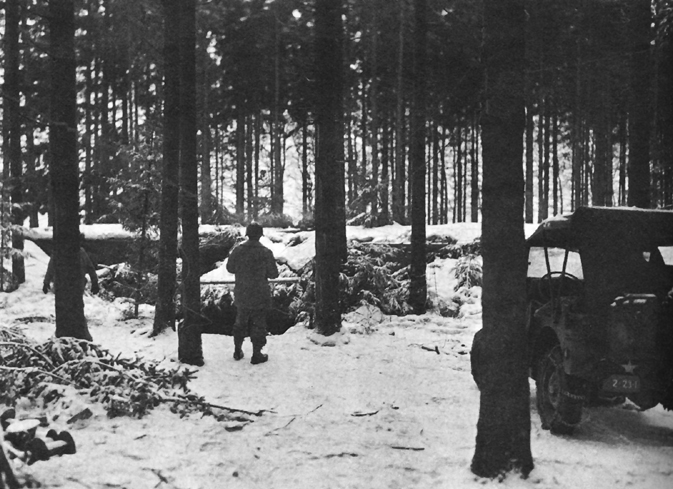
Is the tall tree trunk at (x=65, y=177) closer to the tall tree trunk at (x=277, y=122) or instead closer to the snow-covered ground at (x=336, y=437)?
the snow-covered ground at (x=336, y=437)

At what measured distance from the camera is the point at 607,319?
5938 mm

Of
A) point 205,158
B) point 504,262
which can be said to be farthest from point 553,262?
point 205,158

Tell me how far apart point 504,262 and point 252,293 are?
218 inches

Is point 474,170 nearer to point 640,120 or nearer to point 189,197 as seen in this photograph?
point 640,120

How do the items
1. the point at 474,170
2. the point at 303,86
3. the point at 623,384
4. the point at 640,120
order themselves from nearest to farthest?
the point at 623,384
the point at 640,120
the point at 303,86
the point at 474,170

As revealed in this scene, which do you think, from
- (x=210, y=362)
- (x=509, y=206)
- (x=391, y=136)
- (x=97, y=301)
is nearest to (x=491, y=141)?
(x=509, y=206)

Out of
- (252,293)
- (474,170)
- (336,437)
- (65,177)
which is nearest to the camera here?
(336,437)

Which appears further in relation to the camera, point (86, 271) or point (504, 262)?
point (86, 271)

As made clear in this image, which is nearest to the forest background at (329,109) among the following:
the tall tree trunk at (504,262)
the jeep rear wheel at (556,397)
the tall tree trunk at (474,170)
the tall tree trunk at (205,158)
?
the tall tree trunk at (504,262)

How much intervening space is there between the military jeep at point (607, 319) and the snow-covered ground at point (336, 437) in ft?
1.60

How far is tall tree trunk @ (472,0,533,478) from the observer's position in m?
5.07

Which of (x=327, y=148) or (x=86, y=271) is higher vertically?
(x=327, y=148)

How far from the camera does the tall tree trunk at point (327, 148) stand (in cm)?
1137

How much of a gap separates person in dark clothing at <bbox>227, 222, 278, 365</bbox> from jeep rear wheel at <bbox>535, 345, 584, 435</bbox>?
179 inches
